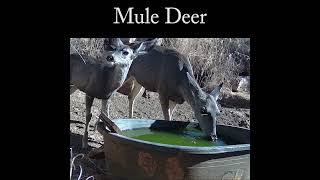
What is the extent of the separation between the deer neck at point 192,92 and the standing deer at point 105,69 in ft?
2.09

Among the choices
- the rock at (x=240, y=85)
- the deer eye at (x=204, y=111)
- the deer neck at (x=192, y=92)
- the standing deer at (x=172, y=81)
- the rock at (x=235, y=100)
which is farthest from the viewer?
the rock at (x=240, y=85)

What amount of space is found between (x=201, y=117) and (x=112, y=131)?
112 cm

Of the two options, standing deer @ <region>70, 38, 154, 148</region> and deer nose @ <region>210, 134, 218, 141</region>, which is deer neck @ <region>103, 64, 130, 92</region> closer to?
standing deer @ <region>70, 38, 154, 148</region>

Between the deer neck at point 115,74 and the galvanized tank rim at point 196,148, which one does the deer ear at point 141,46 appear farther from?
the galvanized tank rim at point 196,148

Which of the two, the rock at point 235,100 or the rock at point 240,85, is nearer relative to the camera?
the rock at point 235,100

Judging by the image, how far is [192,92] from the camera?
17.0 ft

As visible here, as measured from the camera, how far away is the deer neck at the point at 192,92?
5.04 meters

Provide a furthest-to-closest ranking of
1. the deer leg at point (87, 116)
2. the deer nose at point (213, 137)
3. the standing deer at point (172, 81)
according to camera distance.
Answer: the deer leg at point (87, 116), the standing deer at point (172, 81), the deer nose at point (213, 137)

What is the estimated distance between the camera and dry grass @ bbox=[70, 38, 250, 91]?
344 inches

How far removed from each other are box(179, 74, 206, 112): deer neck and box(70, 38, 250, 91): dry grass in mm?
3159

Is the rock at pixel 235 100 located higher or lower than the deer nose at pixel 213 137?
higher

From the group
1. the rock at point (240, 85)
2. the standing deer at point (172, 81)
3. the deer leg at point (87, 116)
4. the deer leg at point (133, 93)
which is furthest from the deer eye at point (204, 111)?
the rock at point (240, 85)

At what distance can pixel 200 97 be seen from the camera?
16.4 ft
